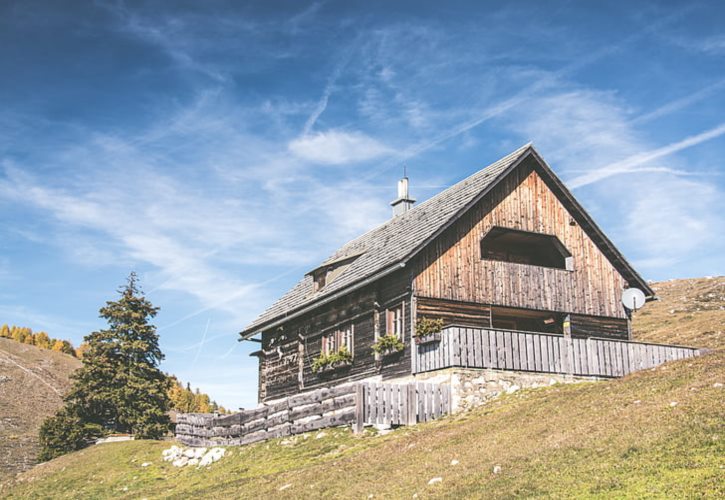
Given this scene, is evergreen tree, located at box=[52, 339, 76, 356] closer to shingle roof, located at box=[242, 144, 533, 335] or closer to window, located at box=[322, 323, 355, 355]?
shingle roof, located at box=[242, 144, 533, 335]

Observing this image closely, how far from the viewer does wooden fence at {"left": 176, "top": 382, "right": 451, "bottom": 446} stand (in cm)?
2555

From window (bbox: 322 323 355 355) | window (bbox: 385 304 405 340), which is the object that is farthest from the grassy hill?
window (bbox: 322 323 355 355)

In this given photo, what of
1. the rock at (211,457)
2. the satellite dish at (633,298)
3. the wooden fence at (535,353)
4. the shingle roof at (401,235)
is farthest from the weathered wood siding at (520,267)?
the rock at (211,457)

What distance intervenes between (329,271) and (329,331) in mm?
4073

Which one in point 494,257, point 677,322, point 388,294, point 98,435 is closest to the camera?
point 388,294

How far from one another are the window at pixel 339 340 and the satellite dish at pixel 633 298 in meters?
11.1

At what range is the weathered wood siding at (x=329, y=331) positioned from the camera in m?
31.1

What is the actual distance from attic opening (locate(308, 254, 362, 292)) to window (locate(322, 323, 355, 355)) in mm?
2795

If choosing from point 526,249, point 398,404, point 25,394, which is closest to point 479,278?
point 526,249

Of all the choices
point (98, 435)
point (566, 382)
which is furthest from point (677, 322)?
point (98, 435)

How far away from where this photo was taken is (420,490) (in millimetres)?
16047

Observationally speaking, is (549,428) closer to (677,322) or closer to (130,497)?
(130,497)

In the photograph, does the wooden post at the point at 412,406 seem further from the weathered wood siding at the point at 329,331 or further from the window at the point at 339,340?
the window at the point at 339,340

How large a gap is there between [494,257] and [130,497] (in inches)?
655
